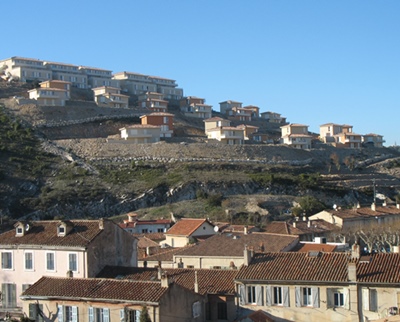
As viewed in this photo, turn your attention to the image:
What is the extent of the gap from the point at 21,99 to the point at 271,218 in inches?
2135

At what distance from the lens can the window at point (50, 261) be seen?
3081cm

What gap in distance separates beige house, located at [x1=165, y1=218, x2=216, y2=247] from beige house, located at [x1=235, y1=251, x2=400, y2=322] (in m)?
22.4

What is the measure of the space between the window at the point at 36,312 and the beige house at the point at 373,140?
388 feet

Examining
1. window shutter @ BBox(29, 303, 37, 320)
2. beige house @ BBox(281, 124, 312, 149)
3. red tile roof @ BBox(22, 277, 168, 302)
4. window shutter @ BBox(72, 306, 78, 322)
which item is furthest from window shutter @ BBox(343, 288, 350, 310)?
beige house @ BBox(281, 124, 312, 149)

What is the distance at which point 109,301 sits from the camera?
1008 inches

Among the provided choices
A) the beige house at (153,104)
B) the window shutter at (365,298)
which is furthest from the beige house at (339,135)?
the window shutter at (365,298)

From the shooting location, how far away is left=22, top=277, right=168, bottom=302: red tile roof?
2537 centimetres

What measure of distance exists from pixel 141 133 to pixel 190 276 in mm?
78081

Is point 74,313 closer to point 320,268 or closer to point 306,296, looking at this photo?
point 306,296

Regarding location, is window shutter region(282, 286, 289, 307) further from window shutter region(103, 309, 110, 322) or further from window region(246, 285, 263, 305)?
window shutter region(103, 309, 110, 322)

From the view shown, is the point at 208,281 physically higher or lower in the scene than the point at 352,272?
lower

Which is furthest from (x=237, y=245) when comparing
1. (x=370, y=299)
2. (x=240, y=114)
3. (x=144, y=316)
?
(x=240, y=114)

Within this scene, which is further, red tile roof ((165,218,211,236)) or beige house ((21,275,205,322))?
red tile roof ((165,218,211,236))

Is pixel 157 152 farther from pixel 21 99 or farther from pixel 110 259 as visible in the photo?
pixel 110 259
